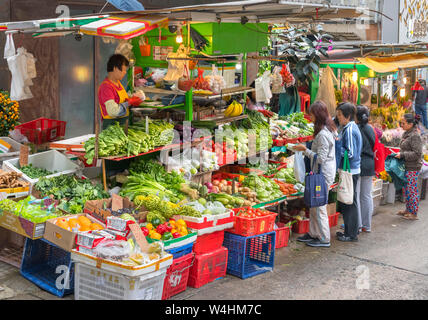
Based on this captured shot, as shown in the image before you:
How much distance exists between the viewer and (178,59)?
8047mm

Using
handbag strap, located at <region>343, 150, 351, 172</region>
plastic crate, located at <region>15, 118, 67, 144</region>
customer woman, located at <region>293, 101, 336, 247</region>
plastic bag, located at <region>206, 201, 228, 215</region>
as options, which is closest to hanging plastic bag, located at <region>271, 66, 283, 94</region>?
customer woman, located at <region>293, 101, 336, 247</region>

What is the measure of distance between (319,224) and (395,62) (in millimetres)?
5814

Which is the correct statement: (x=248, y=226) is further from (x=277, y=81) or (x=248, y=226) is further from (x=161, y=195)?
(x=277, y=81)

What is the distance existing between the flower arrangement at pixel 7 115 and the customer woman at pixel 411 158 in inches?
273

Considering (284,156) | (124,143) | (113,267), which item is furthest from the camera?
(284,156)

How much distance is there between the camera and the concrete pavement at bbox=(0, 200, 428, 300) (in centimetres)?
671

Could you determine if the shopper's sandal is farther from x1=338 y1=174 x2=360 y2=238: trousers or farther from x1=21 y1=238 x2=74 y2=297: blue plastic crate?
x1=21 y1=238 x2=74 y2=297: blue plastic crate

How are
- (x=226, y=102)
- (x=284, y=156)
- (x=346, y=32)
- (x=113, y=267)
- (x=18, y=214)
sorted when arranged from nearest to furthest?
(x=113, y=267) < (x=18, y=214) < (x=226, y=102) < (x=284, y=156) < (x=346, y=32)

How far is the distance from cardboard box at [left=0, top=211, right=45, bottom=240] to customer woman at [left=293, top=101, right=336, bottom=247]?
4.05 m

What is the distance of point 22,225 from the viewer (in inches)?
262

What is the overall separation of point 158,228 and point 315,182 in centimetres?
292
